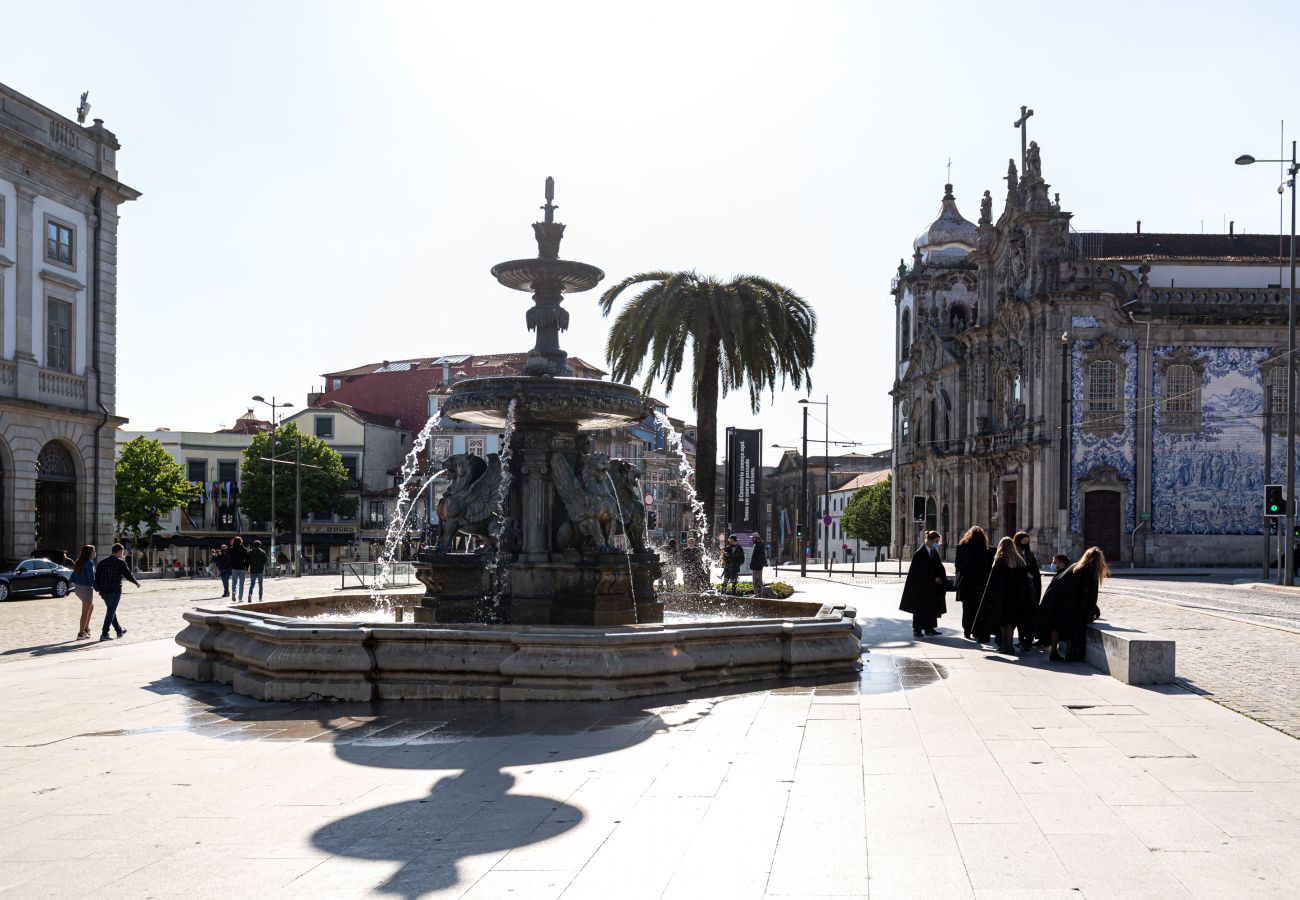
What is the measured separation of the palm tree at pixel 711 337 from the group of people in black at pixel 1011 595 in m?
8.27

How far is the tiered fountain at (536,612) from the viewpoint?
9.33m

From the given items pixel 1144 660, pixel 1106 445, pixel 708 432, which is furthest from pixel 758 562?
pixel 1106 445

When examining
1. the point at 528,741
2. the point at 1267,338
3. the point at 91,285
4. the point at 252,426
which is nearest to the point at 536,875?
the point at 528,741

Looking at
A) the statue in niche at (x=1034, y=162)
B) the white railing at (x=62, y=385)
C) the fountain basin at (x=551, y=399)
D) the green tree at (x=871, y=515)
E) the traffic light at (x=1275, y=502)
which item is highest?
the statue in niche at (x=1034, y=162)

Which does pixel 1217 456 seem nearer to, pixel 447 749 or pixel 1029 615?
pixel 1029 615

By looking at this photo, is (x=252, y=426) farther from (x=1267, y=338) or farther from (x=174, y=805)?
(x=174, y=805)

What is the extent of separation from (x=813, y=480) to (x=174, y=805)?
125779mm

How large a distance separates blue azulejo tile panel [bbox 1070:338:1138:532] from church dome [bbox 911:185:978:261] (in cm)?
2634

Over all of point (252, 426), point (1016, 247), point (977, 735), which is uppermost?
point (1016, 247)

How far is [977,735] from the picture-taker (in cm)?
793

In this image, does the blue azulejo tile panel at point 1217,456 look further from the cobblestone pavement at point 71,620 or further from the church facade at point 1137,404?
the cobblestone pavement at point 71,620

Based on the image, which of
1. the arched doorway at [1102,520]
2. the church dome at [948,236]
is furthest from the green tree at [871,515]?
the arched doorway at [1102,520]

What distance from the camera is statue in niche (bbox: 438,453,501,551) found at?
12.6m

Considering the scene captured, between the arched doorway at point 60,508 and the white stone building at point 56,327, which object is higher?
the white stone building at point 56,327
